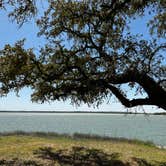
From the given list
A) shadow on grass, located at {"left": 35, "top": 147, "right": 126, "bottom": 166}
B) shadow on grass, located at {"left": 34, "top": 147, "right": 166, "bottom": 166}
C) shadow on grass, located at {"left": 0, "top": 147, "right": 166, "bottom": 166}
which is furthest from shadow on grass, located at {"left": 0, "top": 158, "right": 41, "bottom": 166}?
shadow on grass, located at {"left": 35, "top": 147, "right": 126, "bottom": 166}

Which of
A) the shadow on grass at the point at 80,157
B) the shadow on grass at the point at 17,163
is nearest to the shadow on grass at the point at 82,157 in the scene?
the shadow on grass at the point at 80,157

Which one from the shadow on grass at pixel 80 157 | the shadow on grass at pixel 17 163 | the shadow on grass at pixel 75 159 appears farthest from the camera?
the shadow on grass at pixel 80 157

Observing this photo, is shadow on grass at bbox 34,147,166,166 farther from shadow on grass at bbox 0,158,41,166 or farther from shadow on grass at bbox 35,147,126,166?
shadow on grass at bbox 0,158,41,166

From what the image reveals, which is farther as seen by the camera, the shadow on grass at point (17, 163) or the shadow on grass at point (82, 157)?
the shadow on grass at point (82, 157)

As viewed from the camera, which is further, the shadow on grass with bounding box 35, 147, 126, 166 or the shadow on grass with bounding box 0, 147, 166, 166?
the shadow on grass with bounding box 35, 147, 126, 166

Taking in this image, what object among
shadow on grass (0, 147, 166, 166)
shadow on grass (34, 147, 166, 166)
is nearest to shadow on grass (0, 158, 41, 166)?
shadow on grass (0, 147, 166, 166)

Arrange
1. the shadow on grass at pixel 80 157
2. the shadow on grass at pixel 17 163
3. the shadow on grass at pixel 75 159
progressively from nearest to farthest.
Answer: the shadow on grass at pixel 17 163 < the shadow on grass at pixel 75 159 < the shadow on grass at pixel 80 157

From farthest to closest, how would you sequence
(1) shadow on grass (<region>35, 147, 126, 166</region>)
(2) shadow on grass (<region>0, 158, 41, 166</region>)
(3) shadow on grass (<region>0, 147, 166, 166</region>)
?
(1) shadow on grass (<region>35, 147, 126, 166</region>), (3) shadow on grass (<region>0, 147, 166, 166</region>), (2) shadow on grass (<region>0, 158, 41, 166</region>)

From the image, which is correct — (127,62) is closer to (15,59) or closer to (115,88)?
(115,88)

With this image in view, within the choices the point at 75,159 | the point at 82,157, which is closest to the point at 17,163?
the point at 75,159

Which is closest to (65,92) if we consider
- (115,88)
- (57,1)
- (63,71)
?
(63,71)

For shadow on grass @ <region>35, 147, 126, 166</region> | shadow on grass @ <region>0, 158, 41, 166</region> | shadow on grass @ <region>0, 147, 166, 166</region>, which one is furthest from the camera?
shadow on grass @ <region>35, 147, 126, 166</region>

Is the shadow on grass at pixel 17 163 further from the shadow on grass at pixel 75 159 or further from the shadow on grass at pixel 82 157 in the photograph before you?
the shadow on grass at pixel 82 157

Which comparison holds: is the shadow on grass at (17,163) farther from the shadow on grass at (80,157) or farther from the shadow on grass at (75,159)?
the shadow on grass at (80,157)
